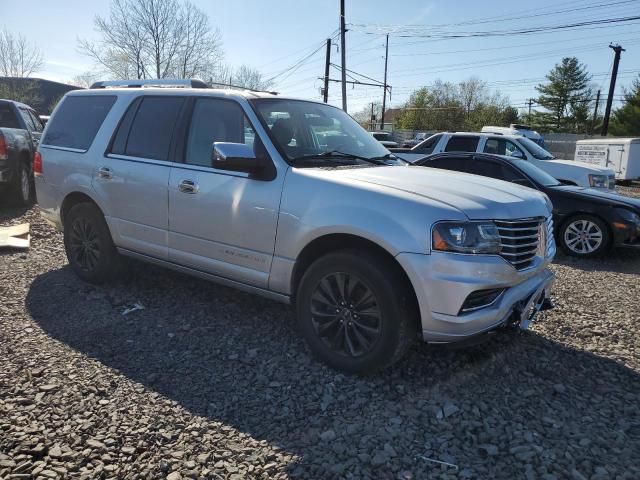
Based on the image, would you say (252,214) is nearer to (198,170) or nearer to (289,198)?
(289,198)

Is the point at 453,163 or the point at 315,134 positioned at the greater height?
the point at 315,134

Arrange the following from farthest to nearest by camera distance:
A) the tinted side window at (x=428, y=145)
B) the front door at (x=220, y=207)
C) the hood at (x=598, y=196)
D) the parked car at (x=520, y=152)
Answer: the tinted side window at (x=428, y=145)
the parked car at (x=520, y=152)
the hood at (x=598, y=196)
the front door at (x=220, y=207)

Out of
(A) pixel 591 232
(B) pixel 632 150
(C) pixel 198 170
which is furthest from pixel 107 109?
(B) pixel 632 150

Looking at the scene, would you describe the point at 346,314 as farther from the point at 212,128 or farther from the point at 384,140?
the point at 384,140

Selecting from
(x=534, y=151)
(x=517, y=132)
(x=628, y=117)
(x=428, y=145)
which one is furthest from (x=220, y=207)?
(x=628, y=117)

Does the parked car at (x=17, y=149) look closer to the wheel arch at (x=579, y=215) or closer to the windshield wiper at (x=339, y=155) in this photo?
the windshield wiper at (x=339, y=155)

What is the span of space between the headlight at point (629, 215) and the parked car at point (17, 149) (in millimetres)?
9335

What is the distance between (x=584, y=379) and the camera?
11.3 feet

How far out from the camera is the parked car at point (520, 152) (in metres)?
10.2

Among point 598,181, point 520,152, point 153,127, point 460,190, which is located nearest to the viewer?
point 460,190

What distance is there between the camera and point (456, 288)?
290 centimetres

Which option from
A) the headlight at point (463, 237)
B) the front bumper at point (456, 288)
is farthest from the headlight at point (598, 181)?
the headlight at point (463, 237)

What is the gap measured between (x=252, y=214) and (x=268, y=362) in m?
1.05

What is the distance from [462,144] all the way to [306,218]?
28.6 ft
